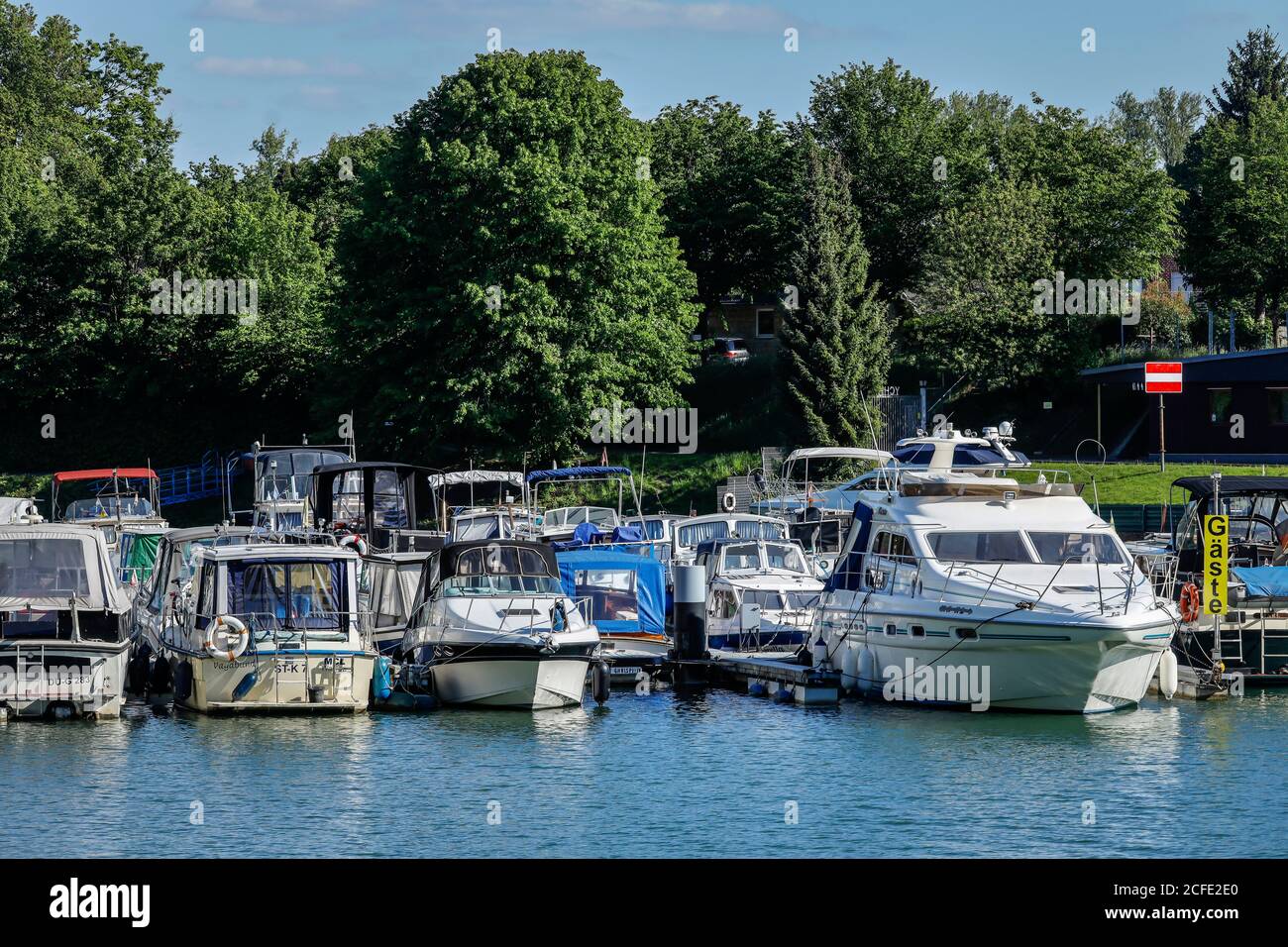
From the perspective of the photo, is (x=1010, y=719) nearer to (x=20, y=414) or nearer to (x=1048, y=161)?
(x=1048, y=161)

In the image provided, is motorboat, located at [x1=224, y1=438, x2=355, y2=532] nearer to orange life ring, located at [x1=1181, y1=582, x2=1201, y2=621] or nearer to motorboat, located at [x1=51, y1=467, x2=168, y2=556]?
motorboat, located at [x1=51, y1=467, x2=168, y2=556]

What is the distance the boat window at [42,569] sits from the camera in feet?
97.2

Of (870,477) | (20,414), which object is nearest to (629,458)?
(870,477)

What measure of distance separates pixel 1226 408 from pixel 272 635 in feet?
128

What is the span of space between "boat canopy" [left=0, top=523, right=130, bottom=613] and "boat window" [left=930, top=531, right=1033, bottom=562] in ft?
44.4

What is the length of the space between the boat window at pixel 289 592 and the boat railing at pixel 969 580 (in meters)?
9.19

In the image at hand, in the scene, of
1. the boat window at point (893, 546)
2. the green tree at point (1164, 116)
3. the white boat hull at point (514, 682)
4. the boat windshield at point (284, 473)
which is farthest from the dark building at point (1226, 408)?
the green tree at point (1164, 116)

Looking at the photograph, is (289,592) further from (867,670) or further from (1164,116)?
(1164,116)

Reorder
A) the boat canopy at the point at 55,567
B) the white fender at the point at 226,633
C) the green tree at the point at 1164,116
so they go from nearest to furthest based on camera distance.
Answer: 1. the white fender at the point at 226,633
2. the boat canopy at the point at 55,567
3. the green tree at the point at 1164,116

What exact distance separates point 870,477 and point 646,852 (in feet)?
93.5

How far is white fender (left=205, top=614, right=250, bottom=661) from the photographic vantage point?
29.2 metres

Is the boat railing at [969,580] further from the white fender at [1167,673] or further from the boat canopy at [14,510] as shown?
the boat canopy at [14,510]

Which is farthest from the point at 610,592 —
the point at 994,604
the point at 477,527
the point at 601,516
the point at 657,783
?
the point at 601,516

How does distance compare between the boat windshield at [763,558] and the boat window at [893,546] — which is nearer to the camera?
the boat window at [893,546]
